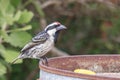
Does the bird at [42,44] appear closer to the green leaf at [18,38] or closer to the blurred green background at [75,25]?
the green leaf at [18,38]

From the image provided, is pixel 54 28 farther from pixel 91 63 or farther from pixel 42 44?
pixel 91 63

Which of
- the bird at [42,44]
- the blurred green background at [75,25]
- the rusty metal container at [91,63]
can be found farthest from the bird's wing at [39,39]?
the blurred green background at [75,25]

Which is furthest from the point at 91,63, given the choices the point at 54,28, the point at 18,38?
the point at 18,38

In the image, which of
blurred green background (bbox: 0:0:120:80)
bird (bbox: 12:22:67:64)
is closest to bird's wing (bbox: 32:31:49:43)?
bird (bbox: 12:22:67:64)

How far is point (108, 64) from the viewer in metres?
2.95

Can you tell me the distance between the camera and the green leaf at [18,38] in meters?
4.14

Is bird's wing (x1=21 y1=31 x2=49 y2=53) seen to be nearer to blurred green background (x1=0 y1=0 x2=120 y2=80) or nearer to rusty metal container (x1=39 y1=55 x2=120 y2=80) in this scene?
rusty metal container (x1=39 y1=55 x2=120 y2=80)

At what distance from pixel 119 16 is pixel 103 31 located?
13.1 inches

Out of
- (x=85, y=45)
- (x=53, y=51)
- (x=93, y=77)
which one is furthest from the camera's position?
(x=85, y=45)

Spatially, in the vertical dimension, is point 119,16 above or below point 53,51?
above

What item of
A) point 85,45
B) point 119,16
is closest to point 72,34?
point 85,45

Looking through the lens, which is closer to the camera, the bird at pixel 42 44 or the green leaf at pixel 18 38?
the bird at pixel 42 44

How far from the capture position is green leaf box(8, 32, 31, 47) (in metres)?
4.14

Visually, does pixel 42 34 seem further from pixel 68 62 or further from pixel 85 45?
pixel 85 45
